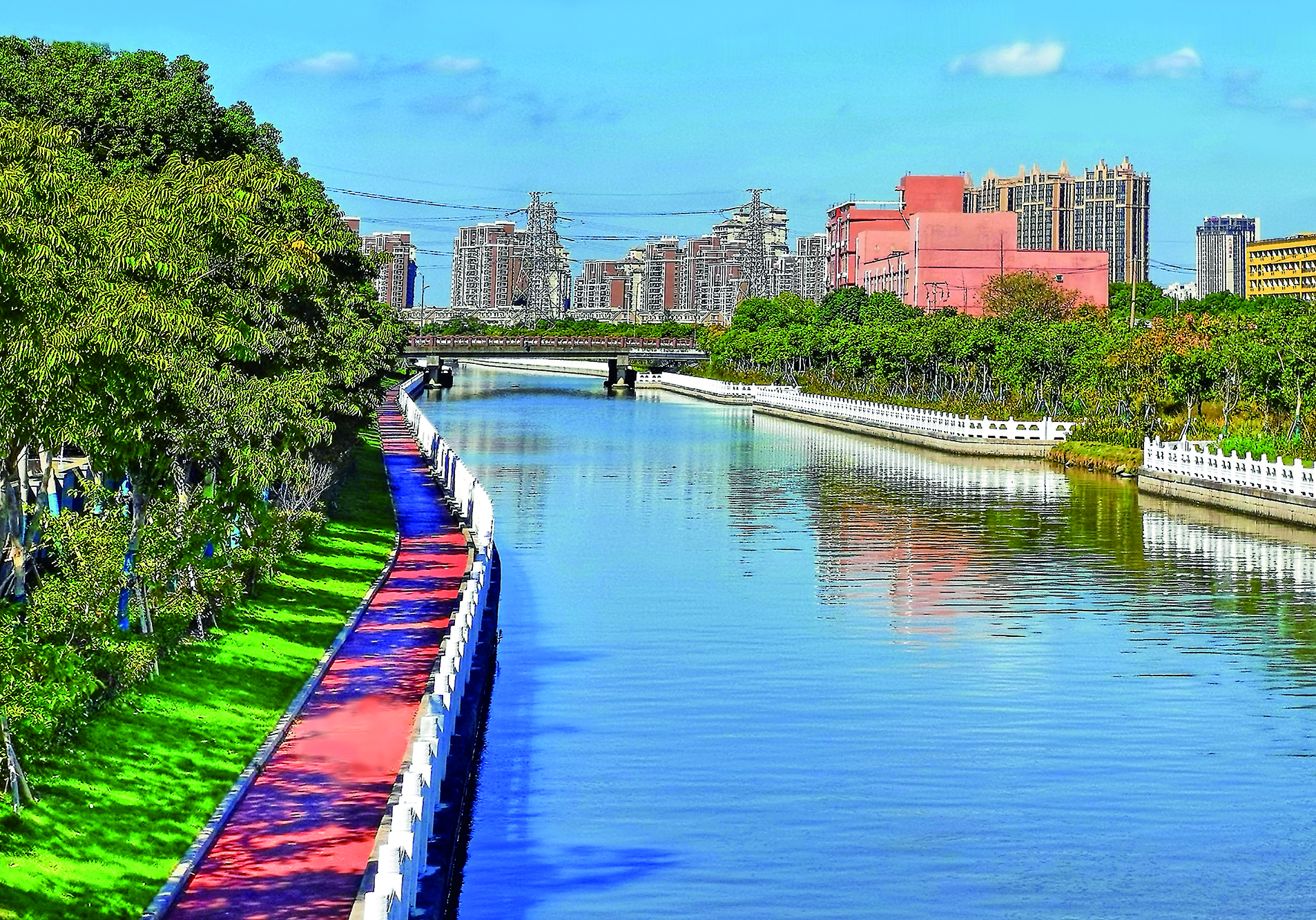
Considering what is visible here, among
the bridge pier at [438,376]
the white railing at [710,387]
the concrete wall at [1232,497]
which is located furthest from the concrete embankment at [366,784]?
the bridge pier at [438,376]

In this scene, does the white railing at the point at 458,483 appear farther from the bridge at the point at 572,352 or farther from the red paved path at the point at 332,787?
the bridge at the point at 572,352

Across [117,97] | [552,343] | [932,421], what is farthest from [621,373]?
[117,97]

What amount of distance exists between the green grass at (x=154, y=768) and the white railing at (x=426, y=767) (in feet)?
6.35

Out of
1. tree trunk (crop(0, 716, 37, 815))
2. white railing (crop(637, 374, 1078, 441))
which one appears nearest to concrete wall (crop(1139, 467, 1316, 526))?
white railing (crop(637, 374, 1078, 441))

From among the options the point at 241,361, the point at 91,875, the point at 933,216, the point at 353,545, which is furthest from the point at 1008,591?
the point at 933,216

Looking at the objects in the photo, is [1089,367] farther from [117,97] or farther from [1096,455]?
[117,97]

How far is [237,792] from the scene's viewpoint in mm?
17188

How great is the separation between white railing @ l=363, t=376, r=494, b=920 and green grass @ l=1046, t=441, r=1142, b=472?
120 feet

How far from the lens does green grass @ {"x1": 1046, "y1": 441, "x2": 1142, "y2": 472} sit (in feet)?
207

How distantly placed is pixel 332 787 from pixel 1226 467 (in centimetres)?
4070

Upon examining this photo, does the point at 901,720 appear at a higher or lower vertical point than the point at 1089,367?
lower

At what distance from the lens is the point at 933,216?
603ft

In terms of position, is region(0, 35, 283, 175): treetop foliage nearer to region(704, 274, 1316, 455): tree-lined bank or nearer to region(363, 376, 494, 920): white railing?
region(363, 376, 494, 920): white railing

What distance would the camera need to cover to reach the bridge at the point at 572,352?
162m
